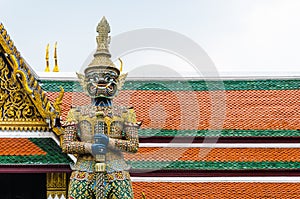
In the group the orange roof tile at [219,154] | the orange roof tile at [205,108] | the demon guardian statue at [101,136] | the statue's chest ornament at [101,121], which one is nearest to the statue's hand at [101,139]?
the demon guardian statue at [101,136]

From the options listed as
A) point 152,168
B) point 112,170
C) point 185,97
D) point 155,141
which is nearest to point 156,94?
point 185,97

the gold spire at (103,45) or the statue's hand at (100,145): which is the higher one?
the gold spire at (103,45)

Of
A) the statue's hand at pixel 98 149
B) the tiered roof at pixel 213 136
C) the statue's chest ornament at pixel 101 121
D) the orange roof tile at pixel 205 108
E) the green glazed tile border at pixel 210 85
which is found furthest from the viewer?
the green glazed tile border at pixel 210 85

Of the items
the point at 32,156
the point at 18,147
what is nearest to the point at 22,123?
the point at 18,147

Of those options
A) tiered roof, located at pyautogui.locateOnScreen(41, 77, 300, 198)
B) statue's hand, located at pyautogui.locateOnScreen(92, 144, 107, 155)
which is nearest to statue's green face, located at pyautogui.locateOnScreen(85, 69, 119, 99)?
statue's hand, located at pyautogui.locateOnScreen(92, 144, 107, 155)

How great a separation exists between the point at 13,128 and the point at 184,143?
2950 millimetres

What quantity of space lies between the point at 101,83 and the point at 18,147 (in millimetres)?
2024

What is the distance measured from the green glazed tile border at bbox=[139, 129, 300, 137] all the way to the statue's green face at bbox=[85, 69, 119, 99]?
270 cm

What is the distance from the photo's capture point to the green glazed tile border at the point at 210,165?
8.78m

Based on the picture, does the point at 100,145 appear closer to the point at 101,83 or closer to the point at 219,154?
the point at 101,83

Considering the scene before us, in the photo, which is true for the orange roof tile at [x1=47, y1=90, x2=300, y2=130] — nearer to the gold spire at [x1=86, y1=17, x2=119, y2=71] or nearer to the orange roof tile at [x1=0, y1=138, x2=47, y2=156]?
the orange roof tile at [x1=0, y1=138, x2=47, y2=156]

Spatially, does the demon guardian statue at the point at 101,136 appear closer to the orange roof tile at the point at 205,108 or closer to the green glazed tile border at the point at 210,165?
the green glazed tile border at the point at 210,165

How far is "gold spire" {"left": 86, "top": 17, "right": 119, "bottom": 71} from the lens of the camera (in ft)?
22.1

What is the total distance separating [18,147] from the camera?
7.86m
